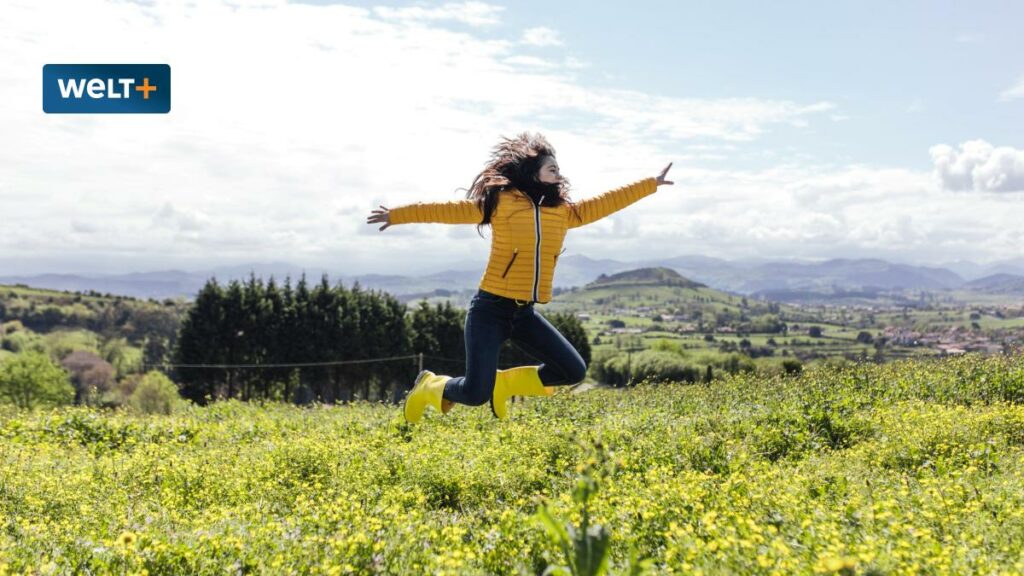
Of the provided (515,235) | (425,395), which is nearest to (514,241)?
(515,235)

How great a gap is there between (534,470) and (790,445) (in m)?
3.33

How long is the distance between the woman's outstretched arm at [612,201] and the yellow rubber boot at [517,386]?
1.68 m

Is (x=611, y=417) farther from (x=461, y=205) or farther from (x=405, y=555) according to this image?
(x=405, y=555)

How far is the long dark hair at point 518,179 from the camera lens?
670 centimetres

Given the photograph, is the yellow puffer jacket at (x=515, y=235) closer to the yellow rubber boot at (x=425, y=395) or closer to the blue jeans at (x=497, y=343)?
the blue jeans at (x=497, y=343)

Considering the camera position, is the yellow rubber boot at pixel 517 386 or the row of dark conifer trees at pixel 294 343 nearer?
the yellow rubber boot at pixel 517 386

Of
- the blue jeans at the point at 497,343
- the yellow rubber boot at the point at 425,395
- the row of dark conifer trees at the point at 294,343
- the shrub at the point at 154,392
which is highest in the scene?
the blue jeans at the point at 497,343

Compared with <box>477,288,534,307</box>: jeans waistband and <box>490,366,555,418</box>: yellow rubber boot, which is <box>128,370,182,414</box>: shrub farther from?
<box>477,288,534,307</box>: jeans waistband

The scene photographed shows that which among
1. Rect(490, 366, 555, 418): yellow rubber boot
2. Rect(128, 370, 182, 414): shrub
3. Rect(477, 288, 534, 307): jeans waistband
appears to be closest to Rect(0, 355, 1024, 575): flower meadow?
Rect(490, 366, 555, 418): yellow rubber boot

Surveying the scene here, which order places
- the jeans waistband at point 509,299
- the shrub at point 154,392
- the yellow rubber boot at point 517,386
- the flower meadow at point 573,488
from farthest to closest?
the shrub at point 154,392, the yellow rubber boot at point 517,386, the jeans waistband at point 509,299, the flower meadow at point 573,488

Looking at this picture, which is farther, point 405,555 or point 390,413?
point 390,413

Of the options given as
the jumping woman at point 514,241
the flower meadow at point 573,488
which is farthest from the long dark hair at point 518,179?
the flower meadow at point 573,488

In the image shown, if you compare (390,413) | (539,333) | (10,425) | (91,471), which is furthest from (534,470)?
(10,425)

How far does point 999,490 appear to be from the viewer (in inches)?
222
